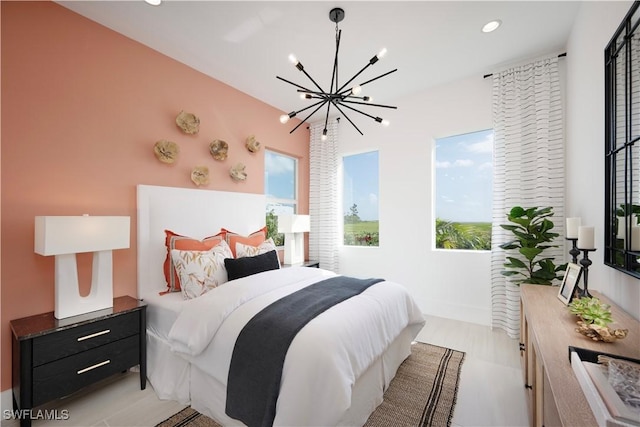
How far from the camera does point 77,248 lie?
1818 mm

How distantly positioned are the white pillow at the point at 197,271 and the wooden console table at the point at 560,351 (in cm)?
220

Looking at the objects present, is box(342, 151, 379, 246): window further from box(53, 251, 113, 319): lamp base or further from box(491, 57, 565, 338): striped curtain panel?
box(53, 251, 113, 319): lamp base

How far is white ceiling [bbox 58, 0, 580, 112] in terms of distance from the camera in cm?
215

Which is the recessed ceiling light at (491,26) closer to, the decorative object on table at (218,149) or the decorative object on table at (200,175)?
the decorative object on table at (218,149)

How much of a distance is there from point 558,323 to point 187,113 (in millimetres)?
3403

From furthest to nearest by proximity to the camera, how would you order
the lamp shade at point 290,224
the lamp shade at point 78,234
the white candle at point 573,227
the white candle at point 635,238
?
the lamp shade at point 290,224 → the white candle at point 573,227 → the lamp shade at point 78,234 → the white candle at point 635,238

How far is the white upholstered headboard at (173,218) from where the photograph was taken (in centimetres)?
250

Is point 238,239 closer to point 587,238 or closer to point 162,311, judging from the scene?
point 162,311

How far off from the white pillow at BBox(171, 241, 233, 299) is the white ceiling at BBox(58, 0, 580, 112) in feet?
6.49

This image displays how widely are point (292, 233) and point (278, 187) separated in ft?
2.76

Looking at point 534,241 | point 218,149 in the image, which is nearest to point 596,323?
point 534,241

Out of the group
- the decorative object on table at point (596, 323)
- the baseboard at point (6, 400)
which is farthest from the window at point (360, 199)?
the baseboard at point (6, 400)

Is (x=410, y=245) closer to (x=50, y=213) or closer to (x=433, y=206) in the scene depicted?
(x=433, y=206)

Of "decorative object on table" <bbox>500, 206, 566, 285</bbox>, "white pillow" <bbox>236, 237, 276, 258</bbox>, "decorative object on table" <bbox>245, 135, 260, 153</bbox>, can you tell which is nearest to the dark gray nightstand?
"white pillow" <bbox>236, 237, 276, 258</bbox>
